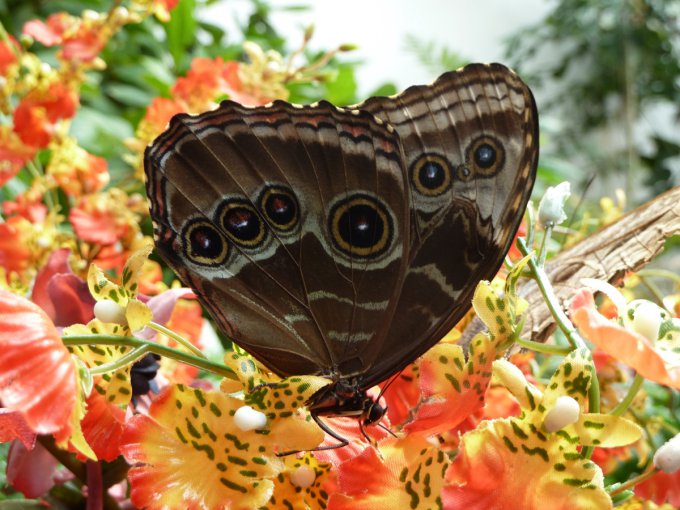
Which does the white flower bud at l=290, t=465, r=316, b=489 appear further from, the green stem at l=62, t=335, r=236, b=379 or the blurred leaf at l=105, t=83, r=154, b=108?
the blurred leaf at l=105, t=83, r=154, b=108

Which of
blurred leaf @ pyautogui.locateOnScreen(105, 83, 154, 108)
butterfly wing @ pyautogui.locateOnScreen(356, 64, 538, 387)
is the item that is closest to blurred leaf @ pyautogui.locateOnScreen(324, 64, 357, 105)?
blurred leaf @ pyautogui.locateOnScreen(105, 83, 154, 108)

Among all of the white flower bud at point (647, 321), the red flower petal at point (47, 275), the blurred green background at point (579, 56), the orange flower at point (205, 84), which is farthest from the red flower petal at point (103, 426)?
the blurred green background at point (579, 56)

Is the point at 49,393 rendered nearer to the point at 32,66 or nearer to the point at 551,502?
the point at 551,502

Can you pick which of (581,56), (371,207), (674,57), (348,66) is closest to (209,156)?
(371,207)

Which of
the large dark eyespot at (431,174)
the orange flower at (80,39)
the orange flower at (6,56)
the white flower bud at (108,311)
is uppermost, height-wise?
the orange flower at (80,39)

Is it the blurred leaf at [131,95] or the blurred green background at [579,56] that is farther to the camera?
the blurred green background at [579,56]

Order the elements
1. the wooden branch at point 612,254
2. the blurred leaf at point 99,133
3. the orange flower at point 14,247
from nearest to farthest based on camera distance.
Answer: the wooden branch at point 612,254, the orange flower at point 14,247, the blurred leaf at point 99,133

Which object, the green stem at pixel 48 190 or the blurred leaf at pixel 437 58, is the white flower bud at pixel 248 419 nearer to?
the green stem at pixel 48 190
